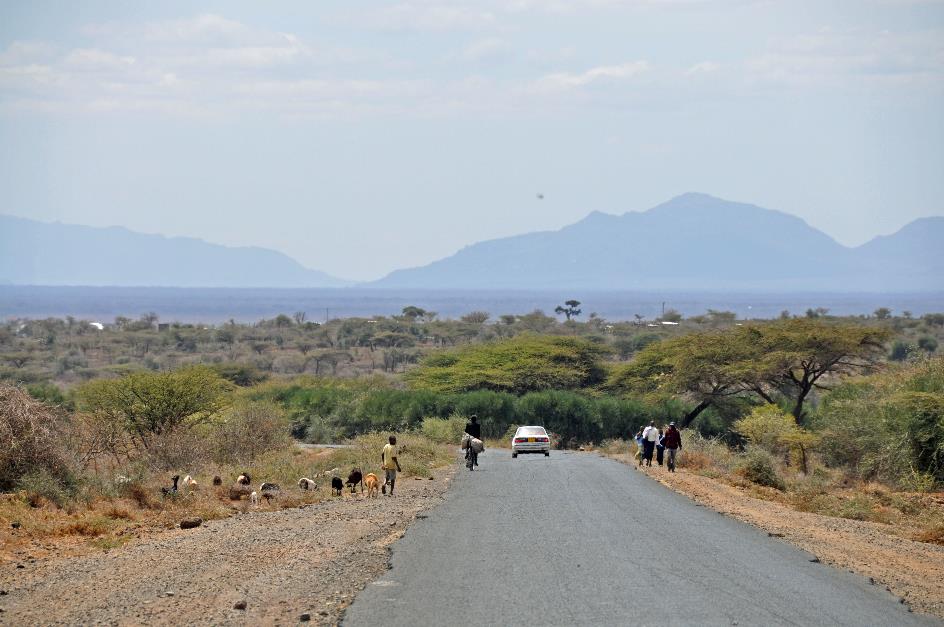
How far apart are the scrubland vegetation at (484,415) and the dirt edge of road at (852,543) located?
5.20 feet

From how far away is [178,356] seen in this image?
360 ft

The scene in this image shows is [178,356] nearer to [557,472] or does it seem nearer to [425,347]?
[425,347]

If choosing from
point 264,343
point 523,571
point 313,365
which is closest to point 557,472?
point 523,571

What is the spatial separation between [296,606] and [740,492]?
18979 millimetres

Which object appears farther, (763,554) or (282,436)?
(282,436)

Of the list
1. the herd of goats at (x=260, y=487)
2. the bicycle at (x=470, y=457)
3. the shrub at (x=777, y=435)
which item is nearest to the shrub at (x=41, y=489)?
the herd of goats at (x=260, y=487)

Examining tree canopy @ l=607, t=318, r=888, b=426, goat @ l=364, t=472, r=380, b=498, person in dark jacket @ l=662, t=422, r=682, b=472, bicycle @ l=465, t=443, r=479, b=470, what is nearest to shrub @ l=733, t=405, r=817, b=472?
tree canopy @ l=607, t=318, r=888, b=426

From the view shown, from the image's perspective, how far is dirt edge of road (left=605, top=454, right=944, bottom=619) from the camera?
15379mm

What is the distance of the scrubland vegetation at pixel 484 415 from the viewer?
24125mm

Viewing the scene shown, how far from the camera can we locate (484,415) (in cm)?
5928

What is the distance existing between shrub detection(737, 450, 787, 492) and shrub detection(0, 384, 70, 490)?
61.5ft

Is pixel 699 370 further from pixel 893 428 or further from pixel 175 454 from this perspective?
pixel 175 454

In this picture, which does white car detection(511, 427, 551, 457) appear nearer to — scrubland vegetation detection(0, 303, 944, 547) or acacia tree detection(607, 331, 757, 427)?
scrubland vegetation detection(0, 303, 944, 547)

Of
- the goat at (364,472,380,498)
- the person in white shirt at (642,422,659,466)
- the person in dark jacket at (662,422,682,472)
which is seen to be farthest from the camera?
the person in white shirt at (642,422,659,466)
